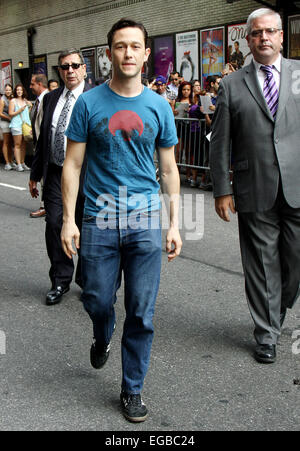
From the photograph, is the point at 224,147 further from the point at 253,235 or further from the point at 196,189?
the point at 196,189

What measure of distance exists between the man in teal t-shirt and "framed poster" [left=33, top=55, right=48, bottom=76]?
78.9 feet

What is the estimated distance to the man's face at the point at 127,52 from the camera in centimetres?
329

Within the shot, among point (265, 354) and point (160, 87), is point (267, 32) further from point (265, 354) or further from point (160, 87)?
point (160, 87)

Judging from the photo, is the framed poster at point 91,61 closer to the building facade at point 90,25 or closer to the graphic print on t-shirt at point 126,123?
the building facade at point 90,25

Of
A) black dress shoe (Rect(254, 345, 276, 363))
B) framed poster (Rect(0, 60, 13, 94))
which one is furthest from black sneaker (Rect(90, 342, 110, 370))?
framed poster (Rect(0, 60, 13, 94))

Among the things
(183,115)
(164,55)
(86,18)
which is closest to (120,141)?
(183,115)

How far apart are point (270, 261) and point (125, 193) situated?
1.31m

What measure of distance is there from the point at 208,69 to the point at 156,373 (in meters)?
15.0

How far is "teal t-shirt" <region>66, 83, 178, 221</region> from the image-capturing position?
11.0 ft

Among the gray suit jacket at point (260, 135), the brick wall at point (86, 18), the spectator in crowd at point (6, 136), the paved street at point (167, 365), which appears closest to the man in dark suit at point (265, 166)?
the gray suit jacket at point (260, 135)

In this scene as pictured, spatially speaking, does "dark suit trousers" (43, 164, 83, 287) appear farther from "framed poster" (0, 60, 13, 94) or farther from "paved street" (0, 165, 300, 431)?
"framed poster" (0, 60, 13, 94)

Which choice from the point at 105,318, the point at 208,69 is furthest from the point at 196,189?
the point at 105,318

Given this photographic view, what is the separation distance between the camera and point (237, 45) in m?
16.8

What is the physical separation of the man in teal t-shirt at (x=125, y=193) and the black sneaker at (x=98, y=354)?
0.31 m
